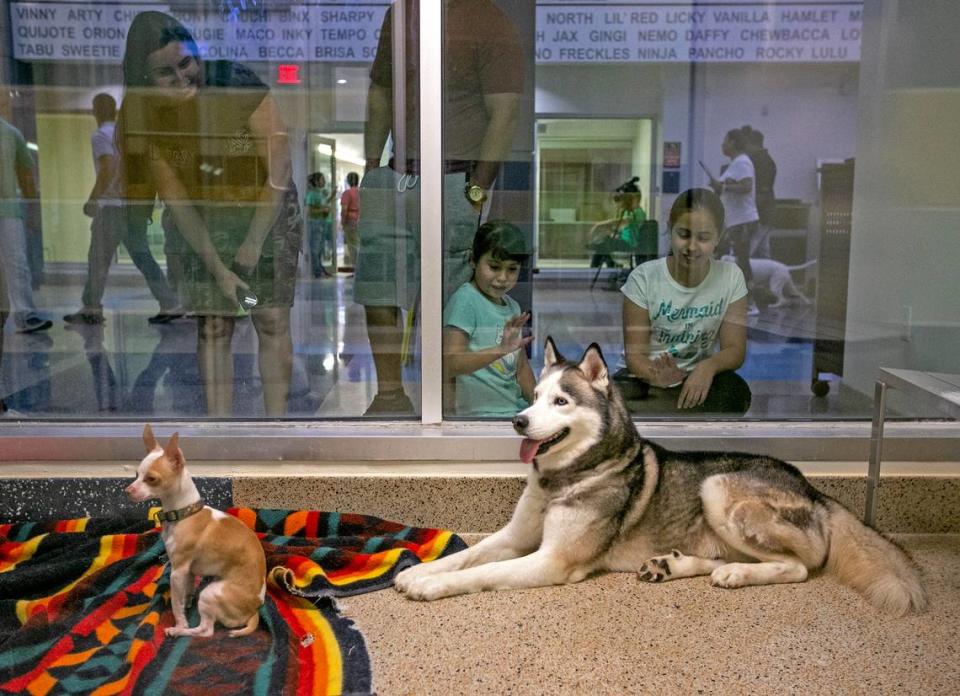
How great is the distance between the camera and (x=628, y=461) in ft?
9.68

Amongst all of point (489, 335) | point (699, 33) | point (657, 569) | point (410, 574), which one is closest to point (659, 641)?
point (657, 569)

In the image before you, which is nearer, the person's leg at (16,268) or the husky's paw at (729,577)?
the husky's paw at (729,577)

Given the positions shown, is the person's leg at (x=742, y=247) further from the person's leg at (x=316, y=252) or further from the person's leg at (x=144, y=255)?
the person's leg at (x=144, y=255)

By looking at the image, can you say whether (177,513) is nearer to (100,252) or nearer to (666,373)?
(100,252)

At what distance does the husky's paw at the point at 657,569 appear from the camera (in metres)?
2.87

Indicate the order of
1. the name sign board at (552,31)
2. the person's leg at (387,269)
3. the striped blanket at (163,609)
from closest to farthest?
the striped blanket at (163,609), the person's leg at (387,269), the name sign board at (552,31)

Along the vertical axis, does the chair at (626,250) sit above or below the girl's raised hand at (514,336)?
above

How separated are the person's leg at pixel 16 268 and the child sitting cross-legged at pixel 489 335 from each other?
189 cm

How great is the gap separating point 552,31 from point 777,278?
149 cm

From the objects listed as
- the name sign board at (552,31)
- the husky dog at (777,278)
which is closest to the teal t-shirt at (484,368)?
the name sign board at (552,31)

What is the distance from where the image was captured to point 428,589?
2.73 meters

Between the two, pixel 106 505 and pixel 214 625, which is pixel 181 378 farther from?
pixel 214 625

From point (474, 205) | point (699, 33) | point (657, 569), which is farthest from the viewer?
point (699, 33)

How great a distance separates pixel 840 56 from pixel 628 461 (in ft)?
7.61
